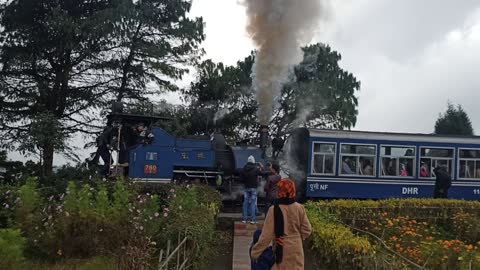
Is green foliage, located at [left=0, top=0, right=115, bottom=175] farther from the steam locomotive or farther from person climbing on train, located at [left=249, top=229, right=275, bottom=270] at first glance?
person climbing on train, located at [left=249, top=229, right=275, bottom=270]

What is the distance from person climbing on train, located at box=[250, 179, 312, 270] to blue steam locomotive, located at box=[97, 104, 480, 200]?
10.7 metres

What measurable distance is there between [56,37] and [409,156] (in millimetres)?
14812

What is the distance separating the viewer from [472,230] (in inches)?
516

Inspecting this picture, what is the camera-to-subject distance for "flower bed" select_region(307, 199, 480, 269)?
34.2 feet

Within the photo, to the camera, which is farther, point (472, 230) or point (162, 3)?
point (162, 3)

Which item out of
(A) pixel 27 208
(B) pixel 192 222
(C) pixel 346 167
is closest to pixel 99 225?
(B) pixel 192 222

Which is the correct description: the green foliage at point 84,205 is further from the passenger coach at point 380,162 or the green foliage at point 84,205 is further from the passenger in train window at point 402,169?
the passenger in train window at point 402,169

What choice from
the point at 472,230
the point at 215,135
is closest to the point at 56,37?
the point at 215,135

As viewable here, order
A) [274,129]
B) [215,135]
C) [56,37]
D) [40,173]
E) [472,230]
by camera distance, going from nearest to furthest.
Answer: [472,230] → [215,135] → [40,173] → [56,37] → [274,129]

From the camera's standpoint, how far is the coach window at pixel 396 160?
712 inches

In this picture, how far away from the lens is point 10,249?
23.2 ft

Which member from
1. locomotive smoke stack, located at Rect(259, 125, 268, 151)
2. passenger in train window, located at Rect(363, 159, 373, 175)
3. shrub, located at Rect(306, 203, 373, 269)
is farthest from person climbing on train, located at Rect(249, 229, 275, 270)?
passenger in train window, located at Rect(363, 159, 373, 175)

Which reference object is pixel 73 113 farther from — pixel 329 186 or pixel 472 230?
pixel 472 230

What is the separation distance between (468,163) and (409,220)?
6104 millimetres
